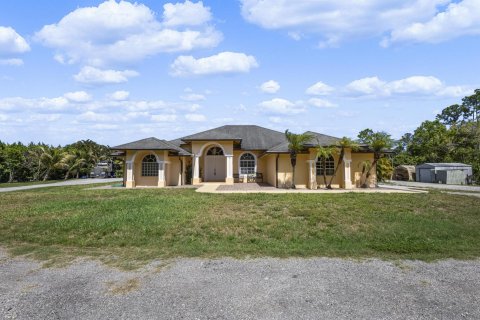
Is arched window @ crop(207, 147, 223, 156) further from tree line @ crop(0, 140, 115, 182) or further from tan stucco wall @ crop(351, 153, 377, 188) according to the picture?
tree line @ crop(0, 140, 115, 182)

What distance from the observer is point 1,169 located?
3472cm

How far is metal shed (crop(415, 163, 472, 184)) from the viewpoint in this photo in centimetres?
3216

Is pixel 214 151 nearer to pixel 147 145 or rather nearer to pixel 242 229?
pixel 147 145

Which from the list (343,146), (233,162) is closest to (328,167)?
(343,146)

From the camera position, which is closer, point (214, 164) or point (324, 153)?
point (324, 153)

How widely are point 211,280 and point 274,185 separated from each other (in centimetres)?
1866

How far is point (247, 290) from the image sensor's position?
5066 millimetres

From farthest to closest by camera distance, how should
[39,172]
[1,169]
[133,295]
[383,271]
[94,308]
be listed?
1. [39,172]
2. [1,169]
3. [383,271]
4. [133,295]
5. [94,308]

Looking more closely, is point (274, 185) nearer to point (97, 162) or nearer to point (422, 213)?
point (422, 213)

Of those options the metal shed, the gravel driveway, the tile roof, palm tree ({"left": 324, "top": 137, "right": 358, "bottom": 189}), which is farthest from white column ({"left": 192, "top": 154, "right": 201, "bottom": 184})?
the metal shed

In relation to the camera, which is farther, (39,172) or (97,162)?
(97,162)

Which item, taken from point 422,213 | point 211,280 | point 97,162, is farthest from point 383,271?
point 97,162

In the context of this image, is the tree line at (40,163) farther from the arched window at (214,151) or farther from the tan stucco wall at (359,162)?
the tan stucco wall at (359,162)

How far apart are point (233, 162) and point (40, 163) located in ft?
79.6
